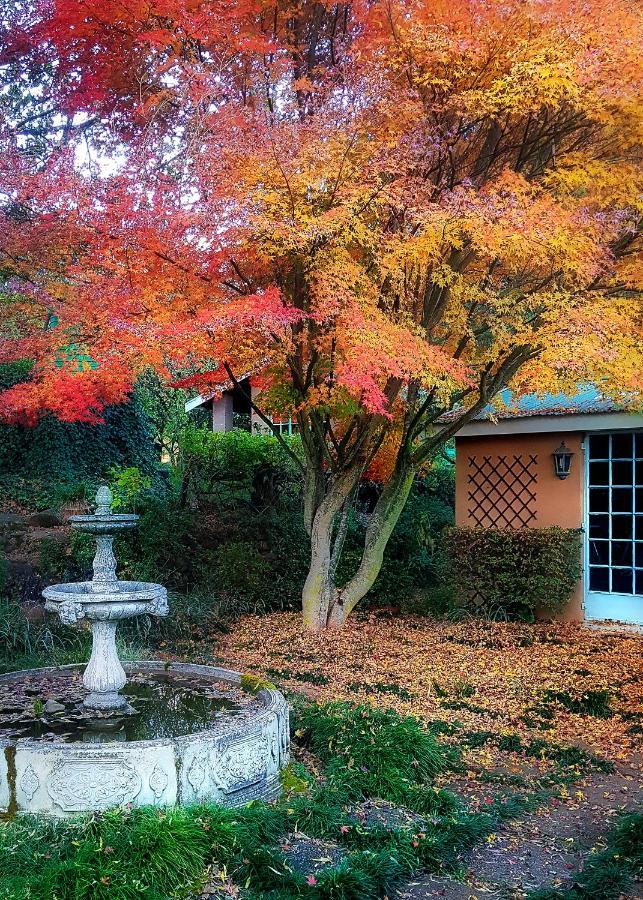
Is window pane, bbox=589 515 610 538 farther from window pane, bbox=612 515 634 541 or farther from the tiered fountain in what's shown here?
the tiered fountain

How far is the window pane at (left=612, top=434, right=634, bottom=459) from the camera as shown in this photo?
10.7 metres

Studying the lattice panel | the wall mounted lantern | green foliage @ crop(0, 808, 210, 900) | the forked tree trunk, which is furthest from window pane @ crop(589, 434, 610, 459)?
green foliage @ crop(0, 808, 210, 900)

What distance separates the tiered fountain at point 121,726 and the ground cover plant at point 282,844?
0.18 metres

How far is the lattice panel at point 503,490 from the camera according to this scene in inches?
455

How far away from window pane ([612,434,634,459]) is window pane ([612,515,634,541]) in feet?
2.64

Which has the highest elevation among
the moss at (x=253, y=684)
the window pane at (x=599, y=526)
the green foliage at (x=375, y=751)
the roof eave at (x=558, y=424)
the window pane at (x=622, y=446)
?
the roof eave at (x=558, y=424)

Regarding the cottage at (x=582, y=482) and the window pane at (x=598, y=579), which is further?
the window pane at (x=598, y=579)

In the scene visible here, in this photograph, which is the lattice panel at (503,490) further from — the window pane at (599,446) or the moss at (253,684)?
the moss at (253,684)

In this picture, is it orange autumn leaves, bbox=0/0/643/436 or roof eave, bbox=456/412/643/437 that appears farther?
roof eave, bbox=456/412/643/437

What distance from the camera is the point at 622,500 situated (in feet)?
35.2

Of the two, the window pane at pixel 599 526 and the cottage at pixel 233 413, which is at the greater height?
the cottage at pixel 233 413

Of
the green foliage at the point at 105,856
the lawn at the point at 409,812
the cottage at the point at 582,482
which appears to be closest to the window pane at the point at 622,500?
the cottage at the point at 582,482

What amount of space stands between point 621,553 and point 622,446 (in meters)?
1.41

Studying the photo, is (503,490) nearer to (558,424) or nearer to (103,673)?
(558,424)
